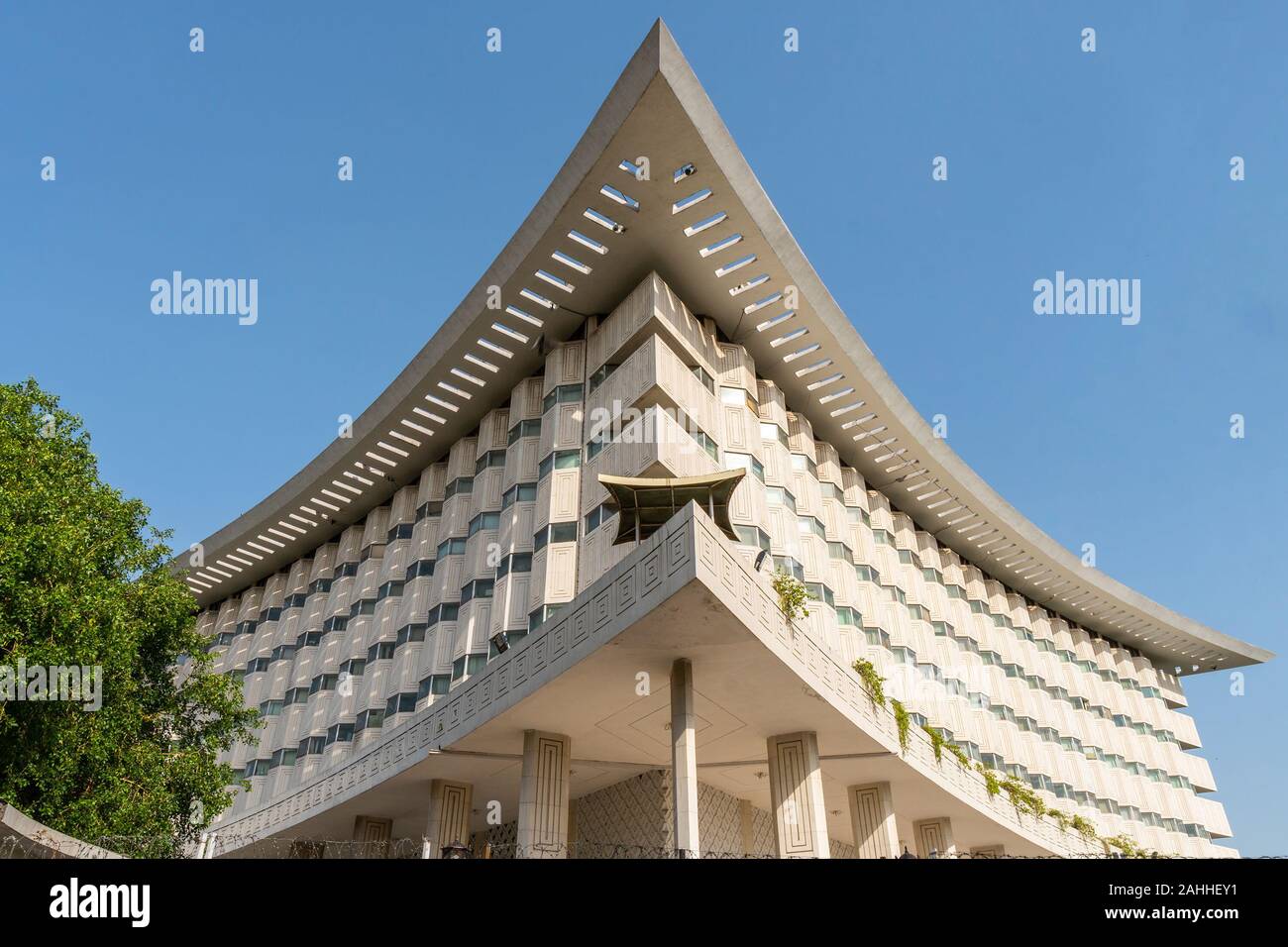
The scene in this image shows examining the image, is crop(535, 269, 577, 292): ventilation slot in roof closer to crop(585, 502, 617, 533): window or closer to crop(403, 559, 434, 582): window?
crop(585, 502, 617, 533): window

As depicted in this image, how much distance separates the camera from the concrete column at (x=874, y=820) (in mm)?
23562

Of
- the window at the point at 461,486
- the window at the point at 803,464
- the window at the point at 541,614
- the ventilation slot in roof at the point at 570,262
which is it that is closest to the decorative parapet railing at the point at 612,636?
the window at the point at 541,614

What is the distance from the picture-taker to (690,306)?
95.6 feet

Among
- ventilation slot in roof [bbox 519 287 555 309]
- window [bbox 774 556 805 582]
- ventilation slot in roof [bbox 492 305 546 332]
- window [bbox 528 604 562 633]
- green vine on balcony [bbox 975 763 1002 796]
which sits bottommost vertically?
green vine on balcony [bbox 975 763 1002 796]

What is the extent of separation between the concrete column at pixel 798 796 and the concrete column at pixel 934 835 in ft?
30.3

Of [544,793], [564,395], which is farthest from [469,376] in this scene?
[544,793]

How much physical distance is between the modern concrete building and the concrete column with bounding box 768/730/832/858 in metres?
0.07

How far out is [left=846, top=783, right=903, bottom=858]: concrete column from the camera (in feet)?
77.3

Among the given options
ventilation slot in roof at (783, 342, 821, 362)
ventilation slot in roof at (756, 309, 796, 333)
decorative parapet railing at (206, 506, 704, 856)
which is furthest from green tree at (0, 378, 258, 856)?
ventilation slot in roof at (783, 342, 821, 362)

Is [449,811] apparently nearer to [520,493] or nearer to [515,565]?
[515,565]
